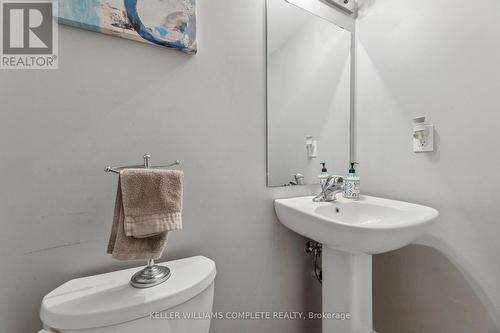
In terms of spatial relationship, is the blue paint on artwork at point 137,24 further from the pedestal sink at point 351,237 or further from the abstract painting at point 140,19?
the pedestal sink at point 351,237

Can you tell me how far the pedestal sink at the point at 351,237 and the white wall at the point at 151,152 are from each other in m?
0.19

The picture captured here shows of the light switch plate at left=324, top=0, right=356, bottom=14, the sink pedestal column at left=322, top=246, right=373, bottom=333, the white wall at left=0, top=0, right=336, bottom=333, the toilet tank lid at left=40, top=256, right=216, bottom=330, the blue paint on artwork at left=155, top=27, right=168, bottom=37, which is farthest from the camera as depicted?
the light switch plate at left=324, top=0, right=356, bottom=14

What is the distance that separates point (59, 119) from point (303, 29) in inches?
44.5

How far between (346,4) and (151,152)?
4.39 ft

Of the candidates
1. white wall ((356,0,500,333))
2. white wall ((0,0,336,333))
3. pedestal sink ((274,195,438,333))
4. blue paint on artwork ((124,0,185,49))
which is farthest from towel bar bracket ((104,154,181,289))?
white wall ((356,0,500,333))

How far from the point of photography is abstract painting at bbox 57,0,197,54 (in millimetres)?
637

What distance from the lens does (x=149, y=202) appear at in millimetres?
598

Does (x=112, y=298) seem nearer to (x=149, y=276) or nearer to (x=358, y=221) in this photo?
(x=149, y=276)

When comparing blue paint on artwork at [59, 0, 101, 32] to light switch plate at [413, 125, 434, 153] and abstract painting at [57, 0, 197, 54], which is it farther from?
light switch plate at [413, 125, 434, 153]

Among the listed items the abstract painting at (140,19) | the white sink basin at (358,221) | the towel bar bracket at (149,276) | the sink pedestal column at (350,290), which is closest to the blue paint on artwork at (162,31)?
the abstract painting at (140,19)

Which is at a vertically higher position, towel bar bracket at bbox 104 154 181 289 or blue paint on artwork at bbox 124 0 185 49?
blue paint on artwork at bbox 124 0 185 49

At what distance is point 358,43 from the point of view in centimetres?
128

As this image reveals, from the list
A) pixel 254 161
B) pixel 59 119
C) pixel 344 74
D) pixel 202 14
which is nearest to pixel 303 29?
pixel 344 74

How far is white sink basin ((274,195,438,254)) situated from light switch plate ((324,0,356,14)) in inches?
42.0
